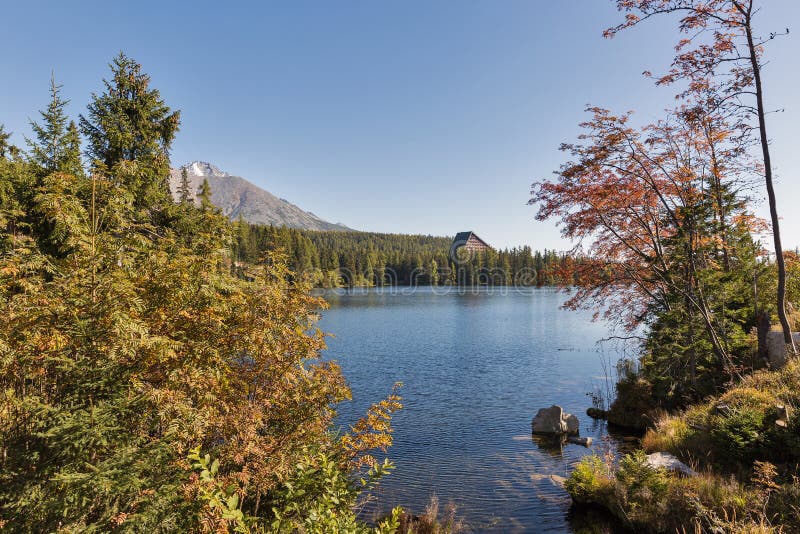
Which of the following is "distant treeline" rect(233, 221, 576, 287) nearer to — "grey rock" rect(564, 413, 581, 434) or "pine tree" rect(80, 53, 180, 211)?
"pine tree" rect(80, 53, 180, 211)

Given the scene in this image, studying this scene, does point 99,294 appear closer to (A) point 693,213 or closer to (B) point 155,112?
(A) point 693,213

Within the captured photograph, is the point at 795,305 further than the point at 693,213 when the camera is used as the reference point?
Yes

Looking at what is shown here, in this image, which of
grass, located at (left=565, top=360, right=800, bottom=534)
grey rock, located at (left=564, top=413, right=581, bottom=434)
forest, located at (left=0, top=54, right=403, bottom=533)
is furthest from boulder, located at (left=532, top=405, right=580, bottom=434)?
forest, located at (left=0, top=54, right=403, bottom=533)

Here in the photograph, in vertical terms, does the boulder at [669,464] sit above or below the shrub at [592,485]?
above

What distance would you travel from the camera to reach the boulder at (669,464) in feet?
31.0

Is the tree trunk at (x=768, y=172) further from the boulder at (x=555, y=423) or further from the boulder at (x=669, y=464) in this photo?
the boulder at (x=555, y=423)

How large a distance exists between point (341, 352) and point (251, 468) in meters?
27.2

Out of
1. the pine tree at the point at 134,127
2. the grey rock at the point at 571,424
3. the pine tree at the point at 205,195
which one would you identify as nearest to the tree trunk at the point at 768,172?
the grey rock at the point at 571,424

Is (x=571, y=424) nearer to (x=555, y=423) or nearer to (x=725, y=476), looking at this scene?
(x=555, y=423)

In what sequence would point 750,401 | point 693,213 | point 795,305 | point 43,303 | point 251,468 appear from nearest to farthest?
1. point 43,303
2. point 251,468
3. point 750,401
4. point 693,213
5. point 795,305

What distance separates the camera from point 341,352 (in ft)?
106

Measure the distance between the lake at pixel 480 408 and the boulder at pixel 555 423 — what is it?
1.59ft

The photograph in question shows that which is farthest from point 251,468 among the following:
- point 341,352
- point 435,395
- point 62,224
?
point 341,352

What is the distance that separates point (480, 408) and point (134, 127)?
833 inches
